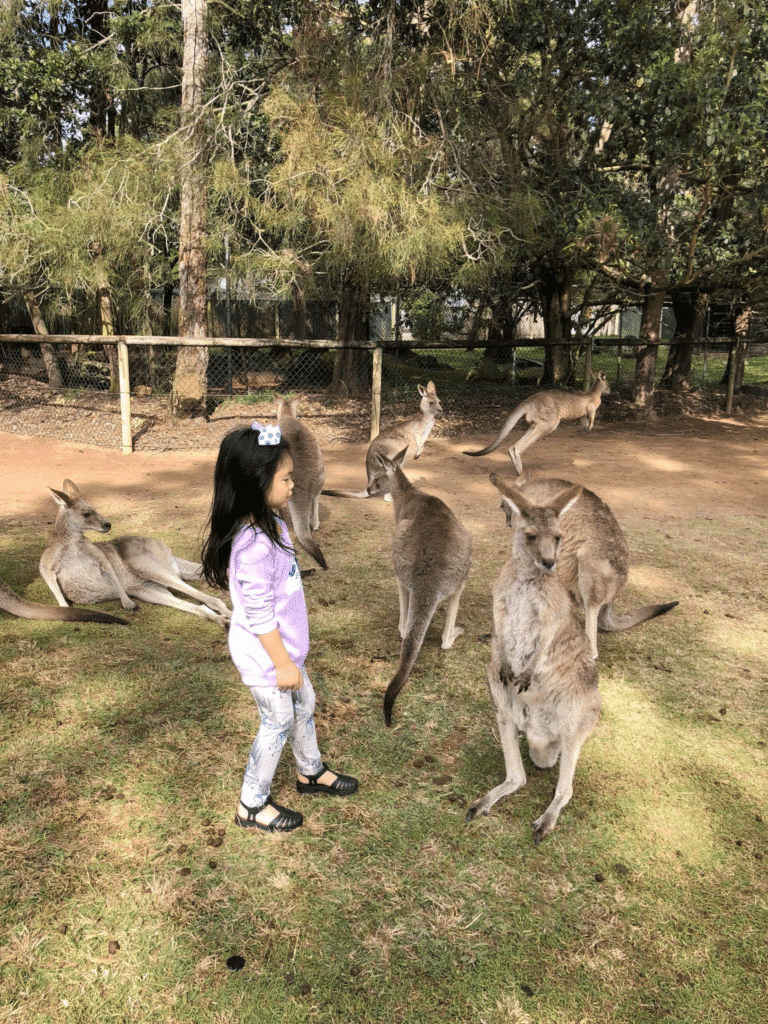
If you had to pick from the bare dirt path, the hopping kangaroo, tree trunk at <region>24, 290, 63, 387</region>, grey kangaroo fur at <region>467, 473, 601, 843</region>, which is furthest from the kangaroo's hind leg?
tree trunk at <region>24, 290, 63, 387</region>

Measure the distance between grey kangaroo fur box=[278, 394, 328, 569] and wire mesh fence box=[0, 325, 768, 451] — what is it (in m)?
2.89

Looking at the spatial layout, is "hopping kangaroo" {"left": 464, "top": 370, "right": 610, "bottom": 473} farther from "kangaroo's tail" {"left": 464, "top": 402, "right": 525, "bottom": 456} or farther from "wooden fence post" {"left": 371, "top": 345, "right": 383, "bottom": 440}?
"wooden fence post" {"left": 371, "top": 345, "right": 383, "bottom": 440}

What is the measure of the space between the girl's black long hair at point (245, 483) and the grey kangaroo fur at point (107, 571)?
68.1 inches

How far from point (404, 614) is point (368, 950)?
1681 mm

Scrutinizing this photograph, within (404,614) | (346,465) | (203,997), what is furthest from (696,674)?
(346,465)

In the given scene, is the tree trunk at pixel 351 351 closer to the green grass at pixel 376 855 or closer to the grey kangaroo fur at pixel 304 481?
the grey kangaroo fur at pixel 304 481

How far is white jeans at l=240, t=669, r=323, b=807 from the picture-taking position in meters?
2.14

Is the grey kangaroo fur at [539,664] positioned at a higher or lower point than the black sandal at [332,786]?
higher

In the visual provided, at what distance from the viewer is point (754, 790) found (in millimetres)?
2475

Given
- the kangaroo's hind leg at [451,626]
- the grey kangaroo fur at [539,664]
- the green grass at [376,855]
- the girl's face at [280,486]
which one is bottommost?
the green grass at [376,855]

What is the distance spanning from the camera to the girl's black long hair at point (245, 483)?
2.05m

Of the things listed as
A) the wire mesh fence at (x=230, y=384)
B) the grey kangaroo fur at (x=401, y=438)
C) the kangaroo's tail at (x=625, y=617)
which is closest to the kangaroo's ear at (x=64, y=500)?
the grey kangaroo fur at (x=401, y=438)

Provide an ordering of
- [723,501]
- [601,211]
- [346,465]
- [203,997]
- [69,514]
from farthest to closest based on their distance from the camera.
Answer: [601,211], [346,465], [723,501], [69,514], [203,997]

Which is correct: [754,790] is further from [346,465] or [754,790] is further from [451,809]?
[346,465]
